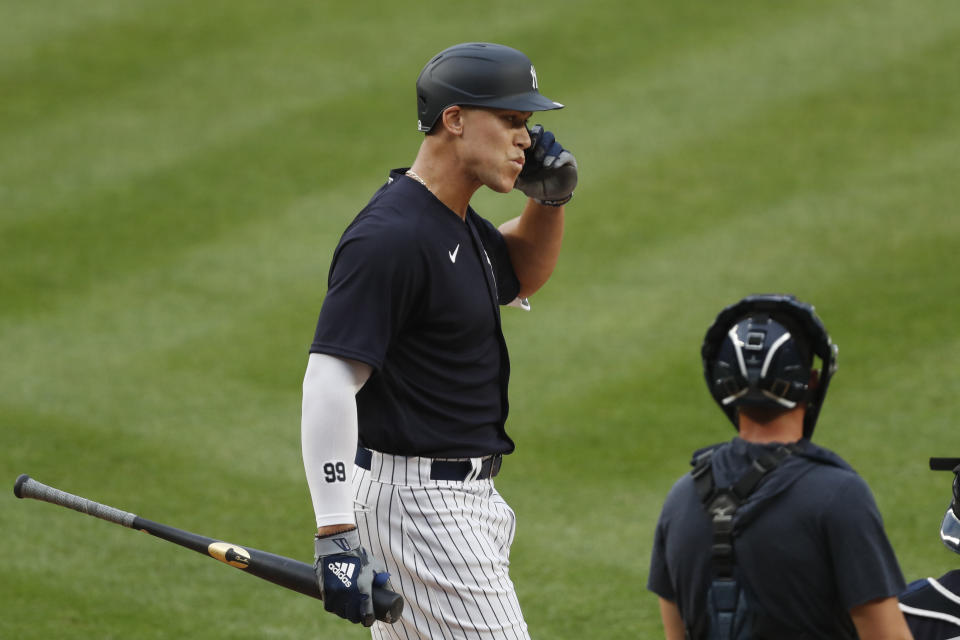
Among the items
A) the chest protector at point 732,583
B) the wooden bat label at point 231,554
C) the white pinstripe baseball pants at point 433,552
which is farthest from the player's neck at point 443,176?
the chest protector at point 732,583

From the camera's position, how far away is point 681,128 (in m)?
10.7

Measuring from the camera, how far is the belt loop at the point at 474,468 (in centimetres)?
402

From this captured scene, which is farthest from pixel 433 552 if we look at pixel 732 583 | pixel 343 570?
pixel 732 583

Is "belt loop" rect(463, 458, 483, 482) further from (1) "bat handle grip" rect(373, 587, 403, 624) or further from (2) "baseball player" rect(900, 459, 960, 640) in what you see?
(2) "baseball player" rect(900, 459, 960, 640)

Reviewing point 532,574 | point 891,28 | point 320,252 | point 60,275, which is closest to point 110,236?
point 60,275

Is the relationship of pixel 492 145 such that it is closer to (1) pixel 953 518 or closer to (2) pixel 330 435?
(2) pixel 330 435

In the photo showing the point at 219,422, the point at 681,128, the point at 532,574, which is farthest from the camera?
the point at 681,128

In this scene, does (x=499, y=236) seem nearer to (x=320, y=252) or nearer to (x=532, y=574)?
(x=532, y=574)

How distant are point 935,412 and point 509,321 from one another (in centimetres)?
281

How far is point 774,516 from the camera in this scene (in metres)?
3.07

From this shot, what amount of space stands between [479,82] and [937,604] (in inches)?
78.8

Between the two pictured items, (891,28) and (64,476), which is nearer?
(64,476)

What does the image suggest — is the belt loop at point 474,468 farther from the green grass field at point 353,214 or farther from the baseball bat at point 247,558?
the green grass field at point 353,214

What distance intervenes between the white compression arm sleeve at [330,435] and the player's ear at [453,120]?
2.58 ft
